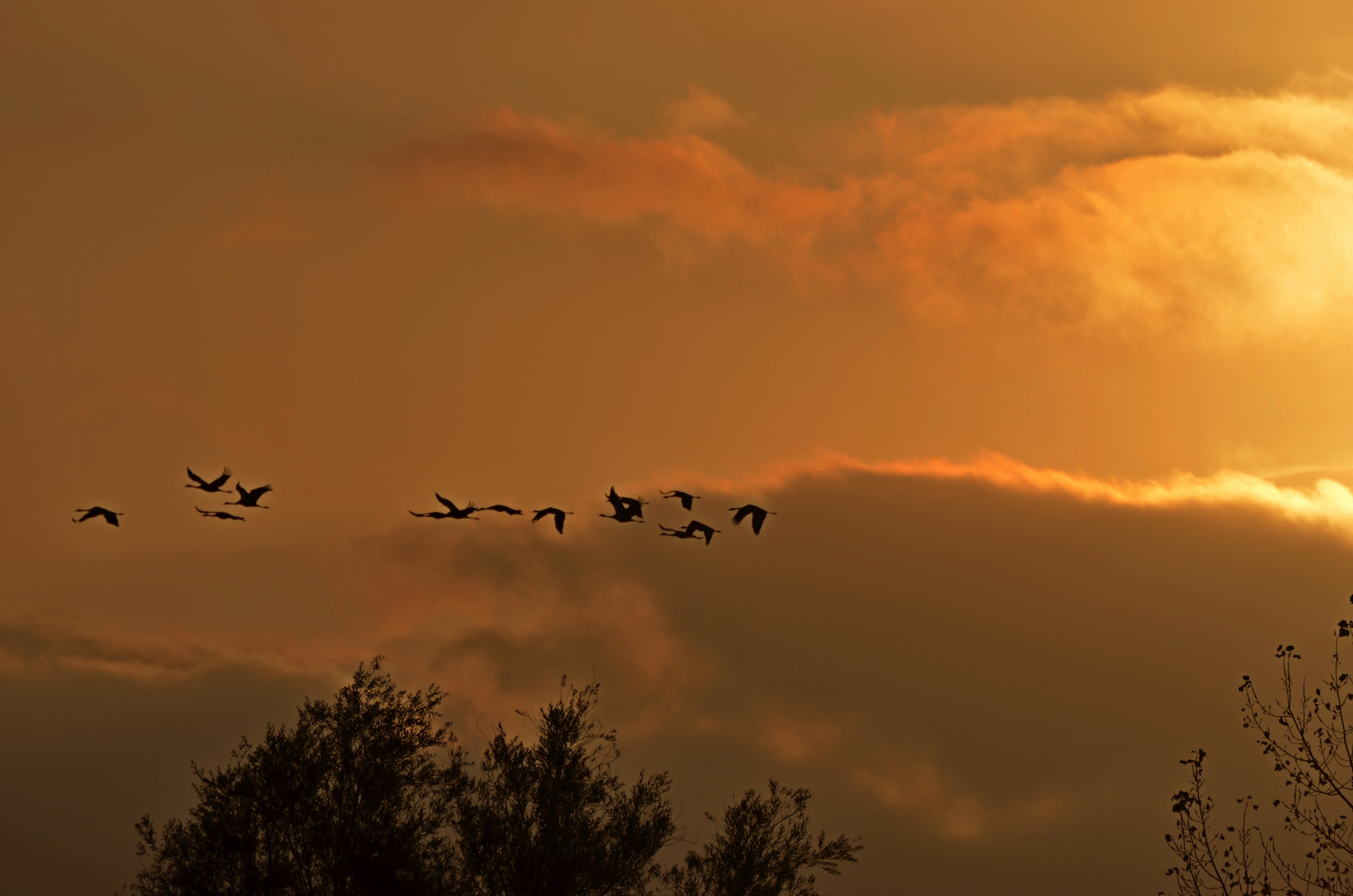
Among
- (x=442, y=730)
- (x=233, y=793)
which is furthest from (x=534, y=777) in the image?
(x=233, y=793)

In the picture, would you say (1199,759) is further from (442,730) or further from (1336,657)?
(442,730)

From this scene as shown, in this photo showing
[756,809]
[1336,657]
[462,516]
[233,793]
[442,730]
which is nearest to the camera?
[1336,657]

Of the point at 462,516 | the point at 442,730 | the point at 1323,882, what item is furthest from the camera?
the point at 442,730

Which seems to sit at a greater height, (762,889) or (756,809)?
(756,809)

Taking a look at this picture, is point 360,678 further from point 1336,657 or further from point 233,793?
point 1336,657

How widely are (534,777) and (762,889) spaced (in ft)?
28.0

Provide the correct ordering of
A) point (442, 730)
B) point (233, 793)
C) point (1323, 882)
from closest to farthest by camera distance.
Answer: point (1323, 882)
point (233, 793)
point (442, 730)

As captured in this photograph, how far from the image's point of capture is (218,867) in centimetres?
3588

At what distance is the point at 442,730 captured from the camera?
129ft

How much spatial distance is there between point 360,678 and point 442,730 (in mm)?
2946

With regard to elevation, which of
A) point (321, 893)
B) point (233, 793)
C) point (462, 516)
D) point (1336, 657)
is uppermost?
point (462, 516)

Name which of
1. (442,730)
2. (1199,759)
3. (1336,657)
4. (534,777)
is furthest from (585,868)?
(1336,657)

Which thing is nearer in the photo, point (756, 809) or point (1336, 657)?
point (1336, 657)

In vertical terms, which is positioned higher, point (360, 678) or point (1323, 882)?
point (360, 678)
